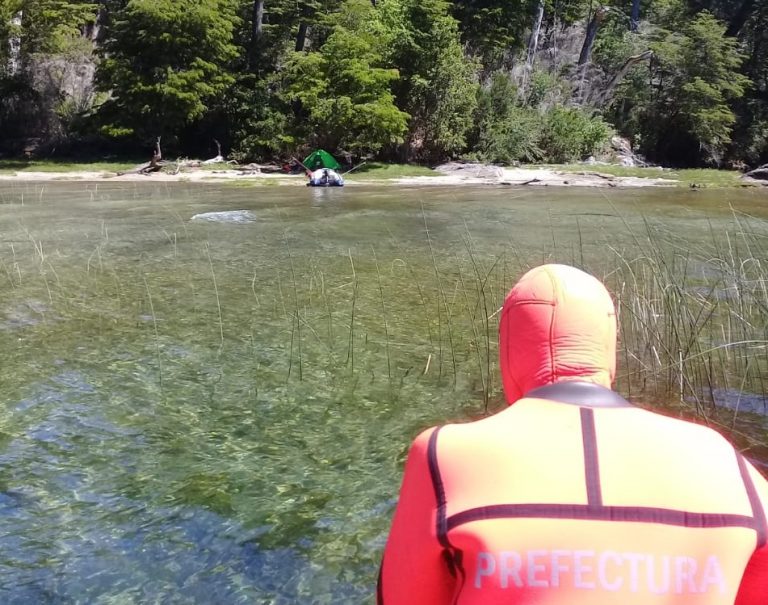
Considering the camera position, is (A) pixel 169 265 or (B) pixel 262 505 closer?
(B) pixel 262 505

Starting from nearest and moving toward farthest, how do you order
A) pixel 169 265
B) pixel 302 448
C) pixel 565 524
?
pixel 565 524 → pixel 302 448 → pixel 169 265

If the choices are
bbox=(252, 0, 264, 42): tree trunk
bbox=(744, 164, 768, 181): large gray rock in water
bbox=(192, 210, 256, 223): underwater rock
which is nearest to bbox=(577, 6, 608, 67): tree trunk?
bbox=(744, 164, 768, 181): large gray rock in water

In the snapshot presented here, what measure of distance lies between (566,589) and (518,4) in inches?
1620

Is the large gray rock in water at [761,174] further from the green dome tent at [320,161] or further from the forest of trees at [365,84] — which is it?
the green dome tent at [320,161]

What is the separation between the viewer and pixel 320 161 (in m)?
29.6

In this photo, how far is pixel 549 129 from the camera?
3553 centimetres

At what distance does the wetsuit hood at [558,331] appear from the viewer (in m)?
1.73

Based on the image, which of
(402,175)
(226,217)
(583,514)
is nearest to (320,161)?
(402,175)

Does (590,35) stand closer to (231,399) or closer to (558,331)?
(231,399)

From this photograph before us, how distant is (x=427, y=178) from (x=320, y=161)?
4.24 m

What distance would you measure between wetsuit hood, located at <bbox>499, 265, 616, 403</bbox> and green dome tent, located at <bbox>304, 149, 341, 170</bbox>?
2798 centimetres

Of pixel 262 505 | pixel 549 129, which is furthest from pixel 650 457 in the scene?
pixel 549 129

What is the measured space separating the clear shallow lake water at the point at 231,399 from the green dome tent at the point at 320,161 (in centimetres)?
1762

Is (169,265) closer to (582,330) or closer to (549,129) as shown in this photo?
(582,330)
